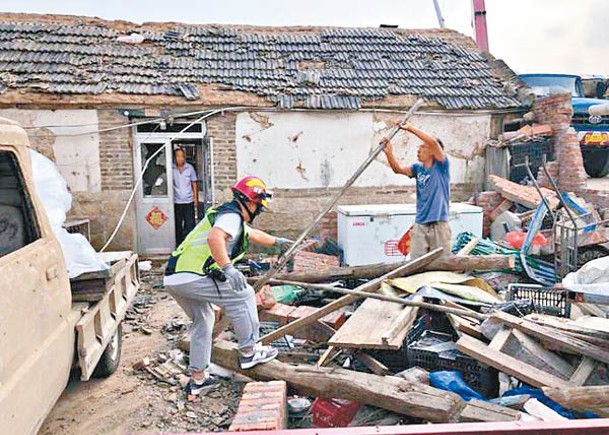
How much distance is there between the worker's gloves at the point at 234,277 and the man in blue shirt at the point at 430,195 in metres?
2.73

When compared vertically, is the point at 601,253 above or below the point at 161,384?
above

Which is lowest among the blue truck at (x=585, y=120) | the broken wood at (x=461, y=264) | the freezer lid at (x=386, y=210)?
the broken wood at (x=461, y=264)

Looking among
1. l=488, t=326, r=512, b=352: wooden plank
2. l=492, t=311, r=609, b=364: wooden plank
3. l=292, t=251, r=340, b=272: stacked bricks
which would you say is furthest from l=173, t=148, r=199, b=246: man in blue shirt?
l=488, t=326, r=512, b=352: wooden plank

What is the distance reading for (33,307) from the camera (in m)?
2.72

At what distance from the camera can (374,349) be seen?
4238 mm

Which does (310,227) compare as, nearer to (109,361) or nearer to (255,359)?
(255,359)

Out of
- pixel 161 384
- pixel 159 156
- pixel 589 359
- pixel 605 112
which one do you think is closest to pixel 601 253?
pixel 605 112

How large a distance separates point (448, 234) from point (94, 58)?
763 cm

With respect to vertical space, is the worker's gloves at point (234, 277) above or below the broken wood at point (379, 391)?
above

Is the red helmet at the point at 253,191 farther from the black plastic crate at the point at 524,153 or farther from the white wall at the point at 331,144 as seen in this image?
the black plastic crate at the point at 524,153

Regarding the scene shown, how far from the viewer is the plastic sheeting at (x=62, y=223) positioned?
375cm

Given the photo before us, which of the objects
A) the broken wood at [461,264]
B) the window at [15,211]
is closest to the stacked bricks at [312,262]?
the broken wood at [461,264]

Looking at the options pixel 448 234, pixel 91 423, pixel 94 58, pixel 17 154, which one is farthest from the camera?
pixel 94 58

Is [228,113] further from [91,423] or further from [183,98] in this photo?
[91,423]
